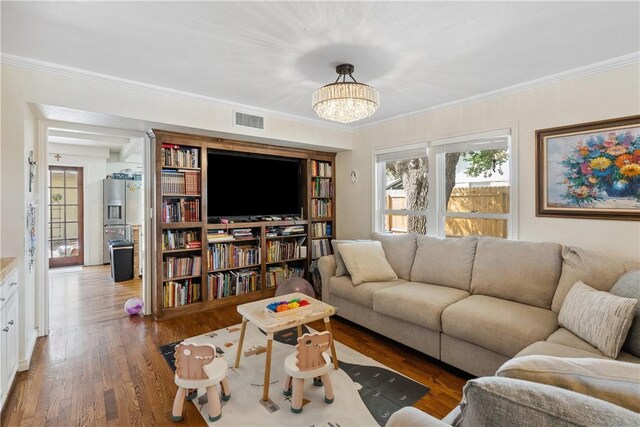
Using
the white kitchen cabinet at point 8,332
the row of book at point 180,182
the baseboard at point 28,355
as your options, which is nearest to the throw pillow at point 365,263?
the row of book at point 180,182

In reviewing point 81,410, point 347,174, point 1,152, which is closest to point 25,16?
point 1,152

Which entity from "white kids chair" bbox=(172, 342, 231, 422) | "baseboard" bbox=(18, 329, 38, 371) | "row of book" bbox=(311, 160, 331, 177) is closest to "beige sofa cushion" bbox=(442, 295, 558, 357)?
"white kids chair" bbox=(172, 342, 231, 422)

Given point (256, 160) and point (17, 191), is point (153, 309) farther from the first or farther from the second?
point (256, 160)

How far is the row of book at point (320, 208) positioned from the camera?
4746 mm

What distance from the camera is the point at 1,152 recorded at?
234cm

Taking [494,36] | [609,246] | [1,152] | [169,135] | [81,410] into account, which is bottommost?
[81,410]

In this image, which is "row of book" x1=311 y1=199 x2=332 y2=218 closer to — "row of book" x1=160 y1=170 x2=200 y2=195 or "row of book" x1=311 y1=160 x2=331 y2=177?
"row of book" x1=311 y1=160 x2=331 y2=177

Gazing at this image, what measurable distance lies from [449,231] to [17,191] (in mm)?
4068

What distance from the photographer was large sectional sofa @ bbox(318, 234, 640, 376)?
206 centimetres

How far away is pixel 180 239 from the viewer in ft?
11.9

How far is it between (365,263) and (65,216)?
6.52 metres

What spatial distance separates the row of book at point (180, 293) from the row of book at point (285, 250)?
39.5 inches

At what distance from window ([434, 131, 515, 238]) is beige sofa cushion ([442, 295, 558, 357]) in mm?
1010

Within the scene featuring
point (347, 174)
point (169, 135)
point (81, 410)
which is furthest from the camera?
point (347, 174)
